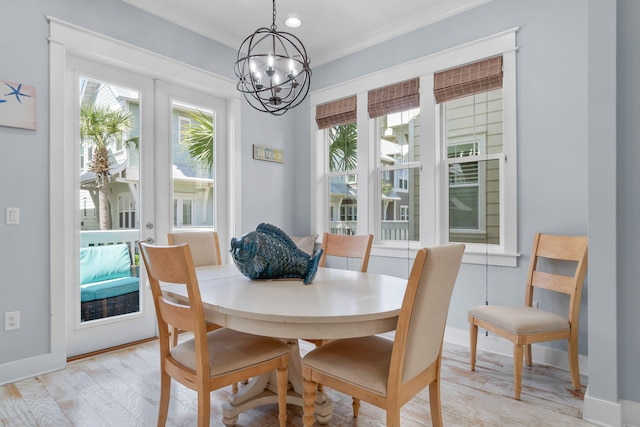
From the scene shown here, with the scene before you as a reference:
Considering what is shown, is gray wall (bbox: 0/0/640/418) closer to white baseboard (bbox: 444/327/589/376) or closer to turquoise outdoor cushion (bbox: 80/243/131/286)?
white baseboard (bbox: 444/327/589/376)

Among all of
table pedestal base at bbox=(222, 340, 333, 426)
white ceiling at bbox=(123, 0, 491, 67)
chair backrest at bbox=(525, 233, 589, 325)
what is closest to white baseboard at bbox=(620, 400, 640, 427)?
chair backrest at bbox=(525, 233, 589, 325)

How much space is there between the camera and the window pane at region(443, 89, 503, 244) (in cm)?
293

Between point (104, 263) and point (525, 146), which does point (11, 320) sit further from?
point (525, 146)

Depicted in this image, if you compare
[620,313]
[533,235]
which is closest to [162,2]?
[533,235]

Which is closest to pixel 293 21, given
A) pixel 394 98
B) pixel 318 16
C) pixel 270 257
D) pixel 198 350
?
pixel 318 16

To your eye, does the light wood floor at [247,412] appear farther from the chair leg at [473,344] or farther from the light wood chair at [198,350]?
the light wood chair at [198,350]

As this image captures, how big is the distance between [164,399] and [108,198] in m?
1.85

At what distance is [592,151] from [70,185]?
3.38 metres

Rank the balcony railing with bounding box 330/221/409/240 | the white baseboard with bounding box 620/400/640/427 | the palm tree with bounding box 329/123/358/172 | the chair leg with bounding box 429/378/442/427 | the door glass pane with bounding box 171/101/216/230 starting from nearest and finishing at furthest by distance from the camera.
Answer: the chair leg with bounding box 429/378/442/427 → the white baseboard with bounding box 620/400/640/427 → the door glass pane with bounding box 171/101/216/230 → the balcony railing with bounding box 330/221/409/240 → the palm tree with bounding box 329/123/358/172

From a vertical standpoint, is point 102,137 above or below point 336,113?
below

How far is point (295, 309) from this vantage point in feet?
4.54

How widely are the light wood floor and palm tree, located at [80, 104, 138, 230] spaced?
1163mm

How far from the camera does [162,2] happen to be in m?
2.98

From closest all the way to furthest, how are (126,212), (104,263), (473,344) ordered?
(473,344)
(104,263)
(126,212)
